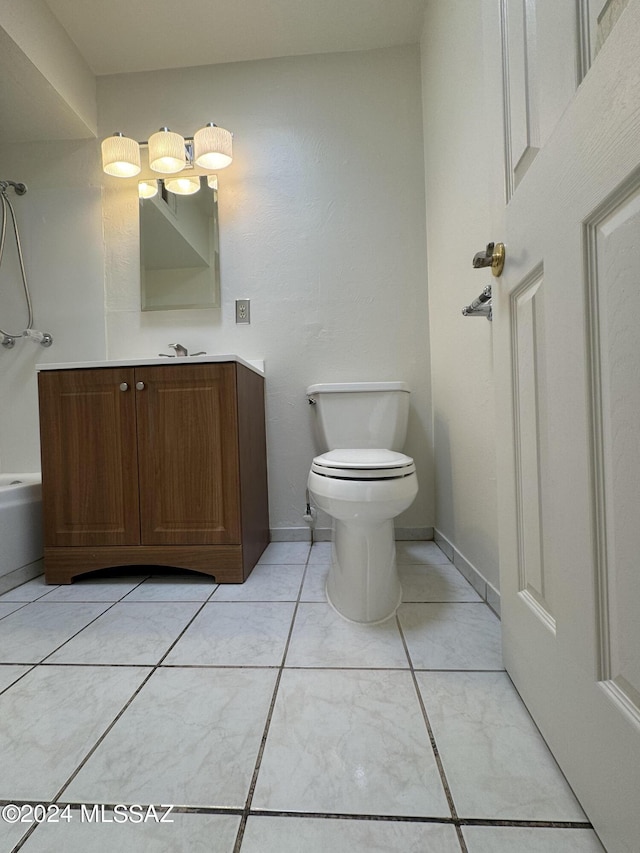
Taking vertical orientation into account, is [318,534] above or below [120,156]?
below

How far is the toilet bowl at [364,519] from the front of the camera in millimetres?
989

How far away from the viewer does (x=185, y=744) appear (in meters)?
0.64

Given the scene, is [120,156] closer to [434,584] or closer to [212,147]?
[212,147]

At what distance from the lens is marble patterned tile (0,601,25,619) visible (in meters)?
1.17

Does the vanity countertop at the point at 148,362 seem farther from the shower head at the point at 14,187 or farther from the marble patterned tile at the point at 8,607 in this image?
the shower head at the point at 14,187

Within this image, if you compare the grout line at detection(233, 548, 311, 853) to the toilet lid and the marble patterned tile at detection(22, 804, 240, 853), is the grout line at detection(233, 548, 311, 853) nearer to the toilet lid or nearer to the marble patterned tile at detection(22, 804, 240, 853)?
the marble patterned tile at detection(22, 804, 240, 853)

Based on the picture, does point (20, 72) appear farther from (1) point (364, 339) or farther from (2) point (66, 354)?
(1) point (364, 339)

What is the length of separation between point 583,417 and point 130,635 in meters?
1.12

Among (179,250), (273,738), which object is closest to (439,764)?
(273,738)

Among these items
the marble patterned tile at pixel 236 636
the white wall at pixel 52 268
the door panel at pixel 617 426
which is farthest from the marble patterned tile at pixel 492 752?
the white wall at pixel 52 268

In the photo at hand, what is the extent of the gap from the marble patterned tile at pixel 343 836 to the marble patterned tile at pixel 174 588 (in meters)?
0.77

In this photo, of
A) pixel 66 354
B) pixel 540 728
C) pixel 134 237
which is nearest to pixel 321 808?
pixel 540 728

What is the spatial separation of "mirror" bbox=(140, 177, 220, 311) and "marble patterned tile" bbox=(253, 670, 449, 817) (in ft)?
5.34

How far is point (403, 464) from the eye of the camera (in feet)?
3.39
